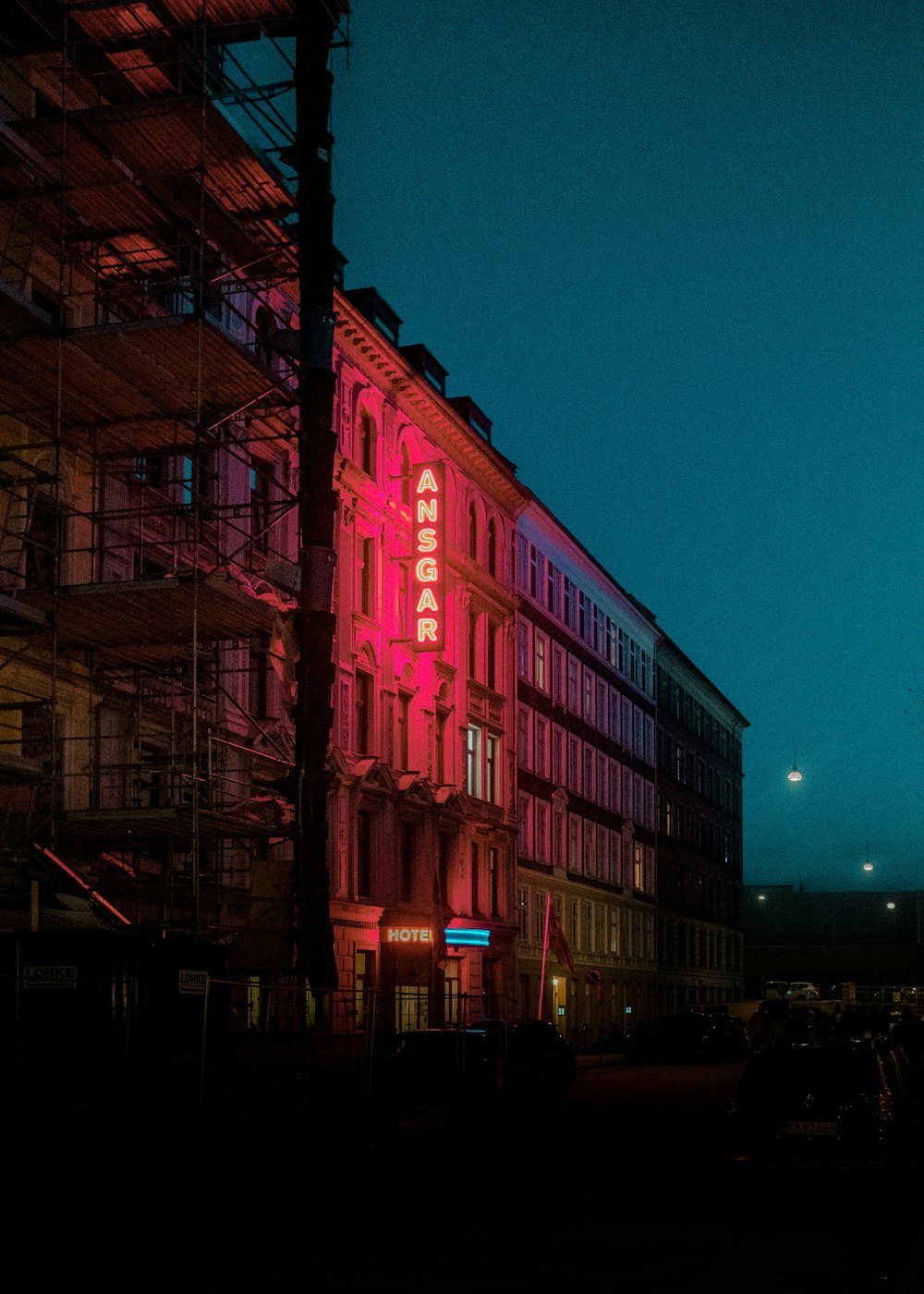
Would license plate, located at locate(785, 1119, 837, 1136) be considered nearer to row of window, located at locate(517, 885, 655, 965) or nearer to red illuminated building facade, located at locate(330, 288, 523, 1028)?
red illuminated building facade, located at locate(330, 288, 523, 1028)

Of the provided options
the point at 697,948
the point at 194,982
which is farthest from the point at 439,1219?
the point at 697,948

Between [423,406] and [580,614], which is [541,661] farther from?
[423,406]

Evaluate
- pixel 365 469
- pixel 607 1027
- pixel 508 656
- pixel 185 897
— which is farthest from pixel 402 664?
pixel 607 1027

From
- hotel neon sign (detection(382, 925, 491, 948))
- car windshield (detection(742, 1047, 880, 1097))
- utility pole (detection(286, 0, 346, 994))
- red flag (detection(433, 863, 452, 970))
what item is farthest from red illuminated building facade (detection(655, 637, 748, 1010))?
car windshield (detection(742, 1047, 880, 1097))

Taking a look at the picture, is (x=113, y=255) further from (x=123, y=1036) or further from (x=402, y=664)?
(x=402, y=664)

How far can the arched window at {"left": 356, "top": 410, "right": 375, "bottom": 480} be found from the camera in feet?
137

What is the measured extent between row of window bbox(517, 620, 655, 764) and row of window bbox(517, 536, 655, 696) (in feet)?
3.81

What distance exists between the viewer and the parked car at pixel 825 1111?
628 inches

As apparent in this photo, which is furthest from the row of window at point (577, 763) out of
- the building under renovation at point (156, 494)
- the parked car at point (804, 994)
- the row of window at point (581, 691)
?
the parked car at point (804, 994)

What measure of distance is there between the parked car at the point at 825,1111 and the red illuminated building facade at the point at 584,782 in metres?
31.3

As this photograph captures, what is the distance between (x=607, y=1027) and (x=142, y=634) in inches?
1610

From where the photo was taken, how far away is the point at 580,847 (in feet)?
202

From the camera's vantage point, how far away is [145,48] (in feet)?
90.9

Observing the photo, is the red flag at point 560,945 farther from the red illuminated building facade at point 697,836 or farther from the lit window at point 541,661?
the red illuminated building facade at point 697,836
